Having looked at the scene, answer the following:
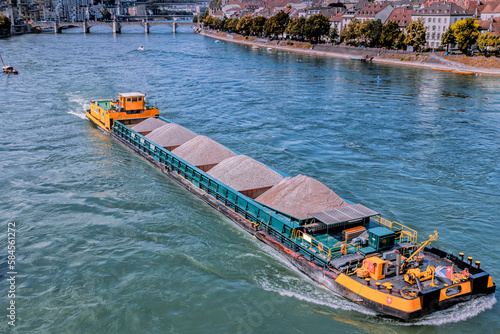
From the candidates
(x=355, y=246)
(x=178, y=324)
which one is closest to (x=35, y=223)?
(x=178, y=324)

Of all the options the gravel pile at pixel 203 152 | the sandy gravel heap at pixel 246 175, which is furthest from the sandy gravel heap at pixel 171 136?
the sandy gravel heap at pixel 246 175

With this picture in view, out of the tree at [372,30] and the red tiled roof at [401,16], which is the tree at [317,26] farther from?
the tree at [372,30]

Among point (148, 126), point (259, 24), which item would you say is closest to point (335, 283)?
point (148, 126)

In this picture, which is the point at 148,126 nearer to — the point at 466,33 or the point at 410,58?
the point at 410,58

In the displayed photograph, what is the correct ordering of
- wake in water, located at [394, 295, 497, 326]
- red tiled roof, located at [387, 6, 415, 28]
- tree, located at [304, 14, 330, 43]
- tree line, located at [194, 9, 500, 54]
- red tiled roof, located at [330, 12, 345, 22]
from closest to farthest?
wake in water, located at [394, 295, 497, 326] < tree line, located at [194, 9, 500, 54] < red tiled roof, located at [387, 6, 415, 28] < tree, located at [304, 14, 330, 43] < red tiled roof, located at [330, 12, 345, 22]

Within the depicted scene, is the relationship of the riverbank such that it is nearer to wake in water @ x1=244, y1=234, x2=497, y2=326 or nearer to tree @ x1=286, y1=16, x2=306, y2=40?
tree @ x1=286, y1=16, x2=306, y2=40

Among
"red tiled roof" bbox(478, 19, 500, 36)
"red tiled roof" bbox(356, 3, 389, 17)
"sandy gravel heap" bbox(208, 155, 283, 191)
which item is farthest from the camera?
"red tiled roof" bbox(356, 3, 389, 17)

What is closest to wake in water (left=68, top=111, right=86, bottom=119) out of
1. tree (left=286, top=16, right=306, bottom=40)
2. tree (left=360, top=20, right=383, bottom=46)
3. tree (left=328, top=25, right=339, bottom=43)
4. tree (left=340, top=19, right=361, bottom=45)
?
tree (left=360, top=20, right=383, bottom=46)

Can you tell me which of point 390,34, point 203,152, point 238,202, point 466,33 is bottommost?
point 238,202
